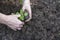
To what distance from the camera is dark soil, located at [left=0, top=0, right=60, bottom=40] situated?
67.4 inches

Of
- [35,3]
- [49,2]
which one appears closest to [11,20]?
[35,3]

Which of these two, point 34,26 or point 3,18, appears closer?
point 3,18

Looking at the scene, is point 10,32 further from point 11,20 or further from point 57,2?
point 57,2

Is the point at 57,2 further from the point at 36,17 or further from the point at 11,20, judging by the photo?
the point at 11,20

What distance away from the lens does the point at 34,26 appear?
1.78 m

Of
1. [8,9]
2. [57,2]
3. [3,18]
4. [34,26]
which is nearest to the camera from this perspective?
[3,18]

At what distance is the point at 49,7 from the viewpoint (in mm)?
1943

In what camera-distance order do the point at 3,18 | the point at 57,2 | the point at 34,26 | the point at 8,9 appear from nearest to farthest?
the point at 3,18
the point at 34,26
the point at 8,9
the point at 57,2

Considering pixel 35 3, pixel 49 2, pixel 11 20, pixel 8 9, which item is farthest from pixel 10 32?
pixel 49 2

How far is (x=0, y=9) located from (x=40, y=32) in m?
0.49

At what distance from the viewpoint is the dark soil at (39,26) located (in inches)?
67.4

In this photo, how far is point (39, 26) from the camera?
5.81ft

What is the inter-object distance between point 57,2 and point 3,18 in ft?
2.17

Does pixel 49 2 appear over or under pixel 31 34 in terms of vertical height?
over
